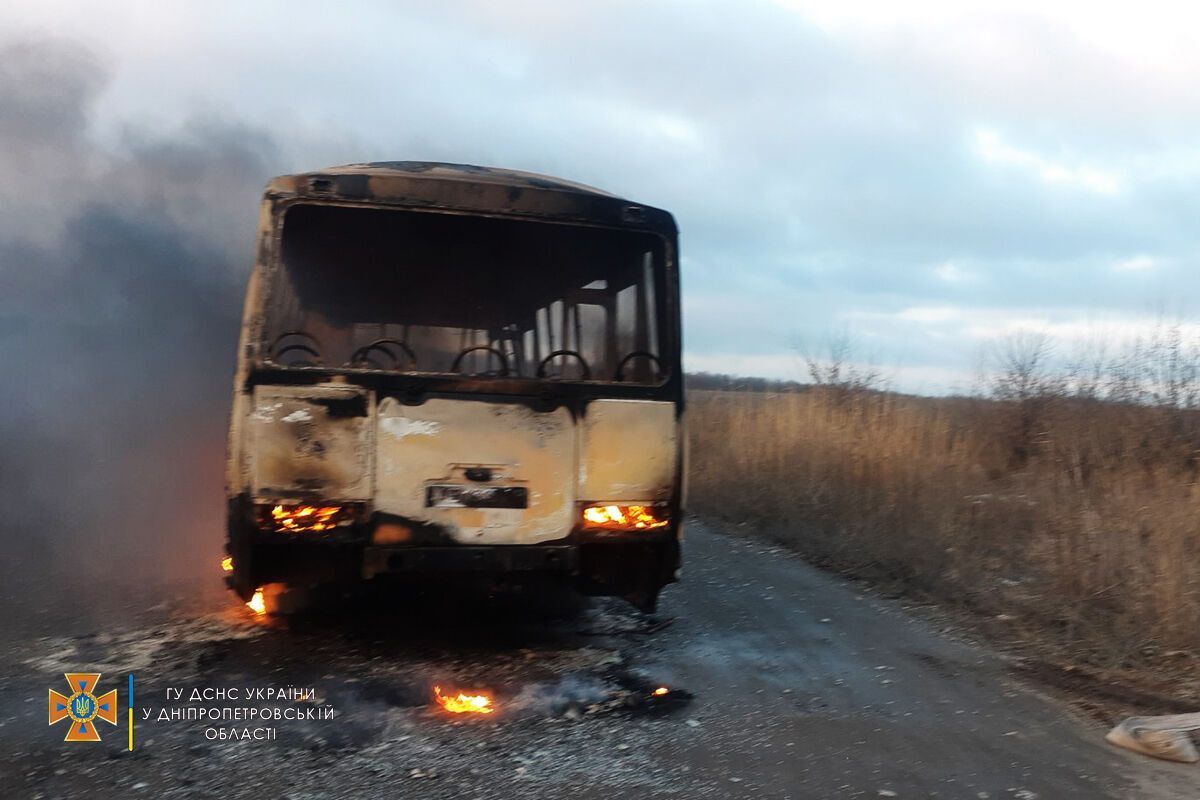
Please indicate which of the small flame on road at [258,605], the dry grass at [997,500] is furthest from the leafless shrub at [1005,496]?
the small flame on road at [258,605]

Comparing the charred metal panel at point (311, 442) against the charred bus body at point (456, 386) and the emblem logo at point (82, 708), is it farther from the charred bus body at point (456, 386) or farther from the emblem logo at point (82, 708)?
the emblem logo at point (82, 708)

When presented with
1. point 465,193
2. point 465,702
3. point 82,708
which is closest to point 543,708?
point 465,702

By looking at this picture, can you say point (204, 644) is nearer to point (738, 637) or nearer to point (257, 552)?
point (257, 552)

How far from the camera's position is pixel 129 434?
18.2 meters

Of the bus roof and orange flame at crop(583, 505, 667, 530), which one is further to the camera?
orange flame at crop(583, 505, 667, 530)

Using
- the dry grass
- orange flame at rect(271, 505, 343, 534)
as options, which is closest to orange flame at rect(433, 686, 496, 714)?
orange flame at rect(271, 505, 343, 534)

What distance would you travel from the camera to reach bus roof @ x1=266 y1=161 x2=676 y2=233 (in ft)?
16.7

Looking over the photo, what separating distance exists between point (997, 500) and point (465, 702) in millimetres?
7359

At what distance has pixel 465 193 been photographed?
5320mm

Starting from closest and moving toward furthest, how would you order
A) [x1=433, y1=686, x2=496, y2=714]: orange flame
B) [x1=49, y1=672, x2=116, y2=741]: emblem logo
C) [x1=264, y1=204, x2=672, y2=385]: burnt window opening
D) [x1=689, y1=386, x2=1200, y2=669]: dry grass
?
1. [x1=49, y1=672, x2=116, y2=741]: emblem logo
2. [x1=433, y1=686, x2=496, y2=714]: orange flame
3. [x1=264, y1=204, x2=672, y2=385]: burnt window opening
4. [x1=689, y1=386, x2=1200, y2=669]: dry grass

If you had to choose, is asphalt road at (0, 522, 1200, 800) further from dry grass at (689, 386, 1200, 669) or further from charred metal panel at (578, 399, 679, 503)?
dry grass at (689, 386, 1200, 669)

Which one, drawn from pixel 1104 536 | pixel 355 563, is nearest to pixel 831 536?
pixel 1104 536

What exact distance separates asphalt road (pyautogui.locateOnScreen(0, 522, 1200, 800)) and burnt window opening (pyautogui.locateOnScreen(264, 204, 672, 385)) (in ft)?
5.59

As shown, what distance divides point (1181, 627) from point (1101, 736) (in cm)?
185
